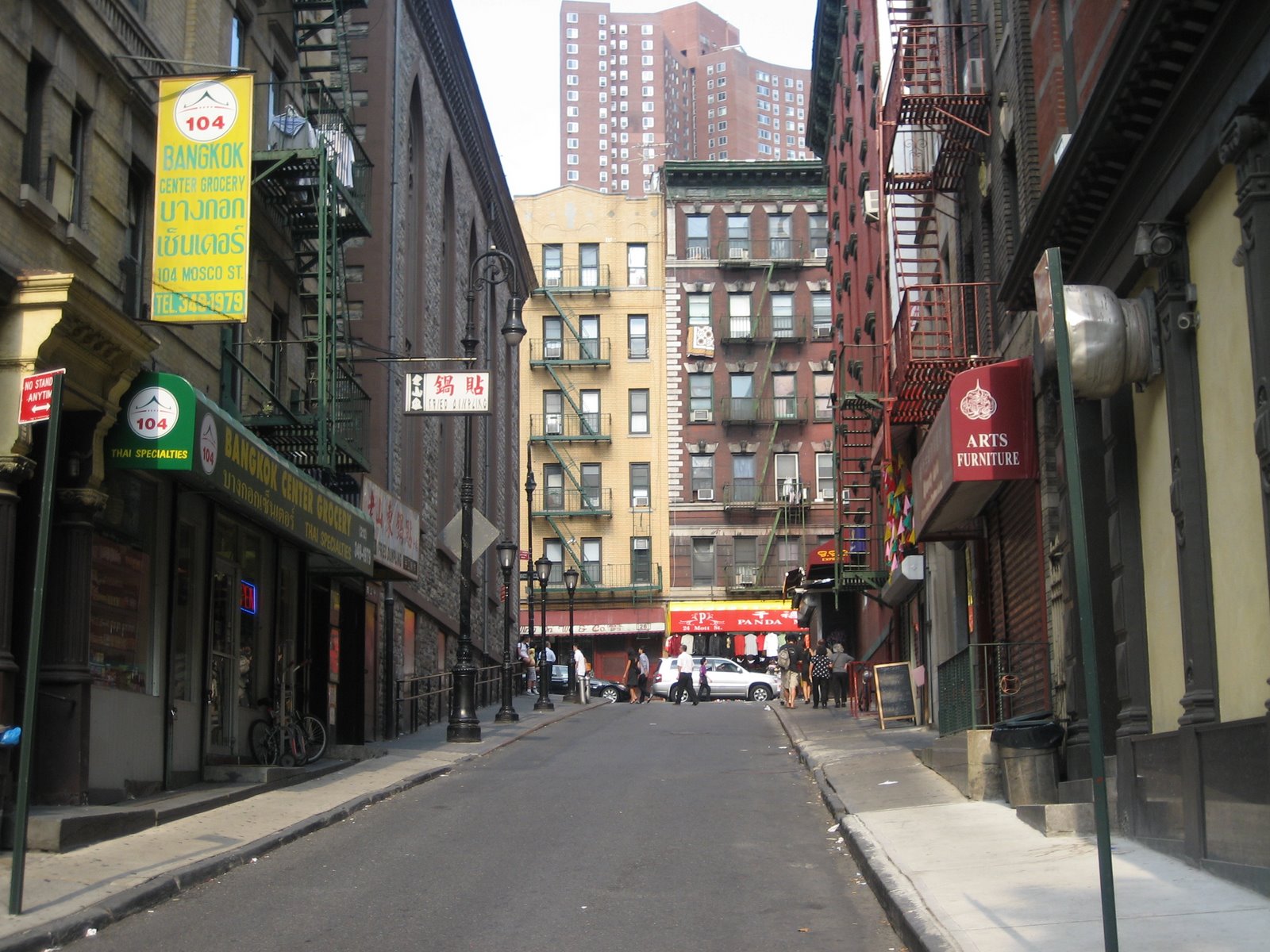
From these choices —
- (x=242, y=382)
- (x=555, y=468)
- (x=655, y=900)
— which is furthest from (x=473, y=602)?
(x=655, y=900)

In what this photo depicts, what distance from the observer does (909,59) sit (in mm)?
23562

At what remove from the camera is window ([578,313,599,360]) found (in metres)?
67.6

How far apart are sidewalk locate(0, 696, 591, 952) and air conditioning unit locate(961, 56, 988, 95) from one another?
37.7ft

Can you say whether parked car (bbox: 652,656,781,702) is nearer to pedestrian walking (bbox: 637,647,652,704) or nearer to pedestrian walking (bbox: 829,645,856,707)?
pedestrian walking (bbox: 637,647,652,704)

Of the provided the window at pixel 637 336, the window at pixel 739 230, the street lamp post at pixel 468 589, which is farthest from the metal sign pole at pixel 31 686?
the window at pixel 739 230

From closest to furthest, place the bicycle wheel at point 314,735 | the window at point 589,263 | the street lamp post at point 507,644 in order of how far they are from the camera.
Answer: the bicycle wheel at point 314,735 → the street lamp post at point 507,644 → the window at point 589,263

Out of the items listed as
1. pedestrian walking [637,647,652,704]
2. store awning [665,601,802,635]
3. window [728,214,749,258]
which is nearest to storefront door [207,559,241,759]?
pedestrian walking [637,647,652,704]

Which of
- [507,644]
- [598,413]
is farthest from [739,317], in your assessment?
[507,644]

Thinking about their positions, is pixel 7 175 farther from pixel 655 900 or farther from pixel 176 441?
pixel 655 900

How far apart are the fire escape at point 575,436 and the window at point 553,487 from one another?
0.12 feet

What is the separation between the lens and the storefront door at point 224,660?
1720cm

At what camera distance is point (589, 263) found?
226ft

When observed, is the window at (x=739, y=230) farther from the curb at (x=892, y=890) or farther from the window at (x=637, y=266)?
the curb at (x=892, y=890)

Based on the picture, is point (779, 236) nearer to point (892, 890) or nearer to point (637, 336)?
point (637, 336)
